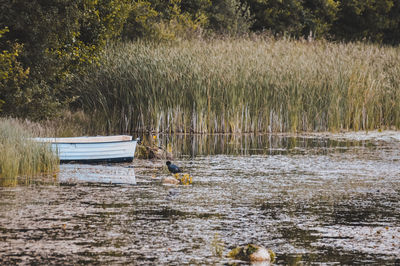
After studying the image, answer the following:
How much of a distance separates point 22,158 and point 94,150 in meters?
1.90

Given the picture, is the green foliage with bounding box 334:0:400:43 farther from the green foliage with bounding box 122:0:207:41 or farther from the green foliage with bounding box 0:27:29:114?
the green foliage with bounding box 0:27:29:114

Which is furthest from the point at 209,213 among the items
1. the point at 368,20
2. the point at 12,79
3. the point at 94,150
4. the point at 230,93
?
the point at 368,20

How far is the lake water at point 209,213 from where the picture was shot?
290 inches

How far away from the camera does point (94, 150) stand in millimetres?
13875

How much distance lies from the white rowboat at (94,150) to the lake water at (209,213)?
0.32m

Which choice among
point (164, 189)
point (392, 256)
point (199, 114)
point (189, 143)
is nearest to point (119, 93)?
point (199, 114)

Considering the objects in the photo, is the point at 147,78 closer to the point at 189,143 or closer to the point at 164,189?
the point at 189,143

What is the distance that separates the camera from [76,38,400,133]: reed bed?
20.1m

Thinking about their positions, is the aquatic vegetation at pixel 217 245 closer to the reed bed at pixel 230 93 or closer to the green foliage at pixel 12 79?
the green foliage at pixel 12 79

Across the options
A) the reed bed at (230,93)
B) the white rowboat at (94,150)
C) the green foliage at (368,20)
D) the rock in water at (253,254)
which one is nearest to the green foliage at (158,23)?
the reed bed at (230,93)

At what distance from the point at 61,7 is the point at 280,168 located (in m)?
6.67

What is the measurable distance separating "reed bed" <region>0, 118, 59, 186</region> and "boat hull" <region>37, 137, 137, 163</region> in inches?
30.3

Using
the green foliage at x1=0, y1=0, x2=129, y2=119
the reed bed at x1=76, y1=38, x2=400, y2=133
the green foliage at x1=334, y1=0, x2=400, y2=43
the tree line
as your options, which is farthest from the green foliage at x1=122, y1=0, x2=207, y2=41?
the green foliage at x1=334, y1=0, x2=400, y2=43

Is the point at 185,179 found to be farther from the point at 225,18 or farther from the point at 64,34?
the point at 225,18
